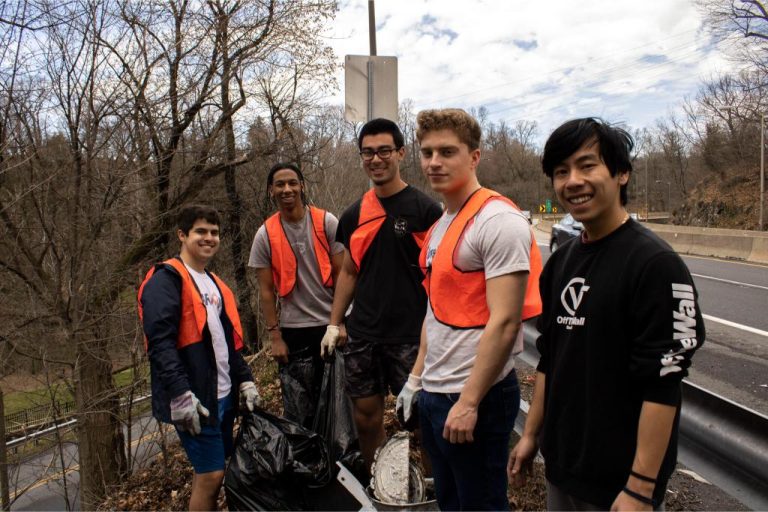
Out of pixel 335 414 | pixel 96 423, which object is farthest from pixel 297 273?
pixel 96 423

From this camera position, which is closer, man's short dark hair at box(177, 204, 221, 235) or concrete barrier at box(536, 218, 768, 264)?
man's short dark hair at box(177, 204, 221, 235)

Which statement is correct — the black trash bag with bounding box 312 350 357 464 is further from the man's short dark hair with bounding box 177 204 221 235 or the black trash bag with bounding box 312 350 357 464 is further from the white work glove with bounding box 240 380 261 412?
the man's short dark hair with bounding box 177 204 221 235

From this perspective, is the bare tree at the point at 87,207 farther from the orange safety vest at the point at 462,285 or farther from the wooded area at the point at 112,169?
the orange safety vest at the point at 462,285

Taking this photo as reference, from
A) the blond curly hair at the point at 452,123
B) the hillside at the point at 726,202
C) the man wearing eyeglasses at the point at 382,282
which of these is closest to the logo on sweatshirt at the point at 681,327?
the blond curly hair at the point at 452,123

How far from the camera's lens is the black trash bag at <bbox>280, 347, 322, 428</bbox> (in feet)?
12.2

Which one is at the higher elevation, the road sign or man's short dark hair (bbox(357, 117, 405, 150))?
the road sign

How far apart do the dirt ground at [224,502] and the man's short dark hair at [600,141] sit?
7.07 feet

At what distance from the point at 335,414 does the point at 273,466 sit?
1.85 feet

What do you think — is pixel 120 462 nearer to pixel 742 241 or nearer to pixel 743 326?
pixel 743 326

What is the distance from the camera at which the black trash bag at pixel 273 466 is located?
2.97 m

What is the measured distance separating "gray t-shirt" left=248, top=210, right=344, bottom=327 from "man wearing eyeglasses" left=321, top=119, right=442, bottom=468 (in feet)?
Answer: 1.92

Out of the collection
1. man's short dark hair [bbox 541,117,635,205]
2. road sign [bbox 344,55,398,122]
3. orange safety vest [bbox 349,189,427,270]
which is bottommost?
orange safety vest [bbox 349,189,427,270]

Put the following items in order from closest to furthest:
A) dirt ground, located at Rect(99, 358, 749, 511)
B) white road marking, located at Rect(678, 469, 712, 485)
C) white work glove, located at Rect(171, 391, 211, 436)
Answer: white work glove, located at Rect(171, 391, 211, 436) < dirt ground, located at Rect(99, 358, 749, 511) < white road marking, located at Rect(678, 469, 712, 485)

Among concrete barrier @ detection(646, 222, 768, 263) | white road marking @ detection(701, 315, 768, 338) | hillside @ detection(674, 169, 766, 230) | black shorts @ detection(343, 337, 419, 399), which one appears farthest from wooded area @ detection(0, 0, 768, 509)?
hillside @ detection(674, 169, 766, 230)
